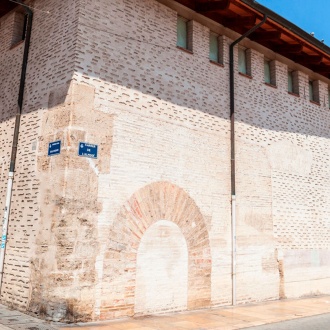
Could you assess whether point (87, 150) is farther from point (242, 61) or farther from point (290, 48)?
point (290, 48)

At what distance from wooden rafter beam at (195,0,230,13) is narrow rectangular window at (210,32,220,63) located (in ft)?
2.32

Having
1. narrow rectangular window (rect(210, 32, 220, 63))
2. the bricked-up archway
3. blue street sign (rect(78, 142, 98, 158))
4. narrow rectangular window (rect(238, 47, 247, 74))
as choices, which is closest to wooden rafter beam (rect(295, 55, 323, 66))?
narrow rectangular window (rect(238, 47, 247, 74))

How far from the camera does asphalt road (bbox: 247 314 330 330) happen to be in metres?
6.96

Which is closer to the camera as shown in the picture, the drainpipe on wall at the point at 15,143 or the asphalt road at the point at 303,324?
the asphalt road at the point at 303,324

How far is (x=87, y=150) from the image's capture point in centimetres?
716

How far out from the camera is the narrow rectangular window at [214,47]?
395 inches

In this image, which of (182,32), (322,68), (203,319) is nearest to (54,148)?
(203,319)

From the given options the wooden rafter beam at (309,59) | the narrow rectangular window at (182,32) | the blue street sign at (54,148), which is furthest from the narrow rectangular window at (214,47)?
the blue street sign at (54,148)

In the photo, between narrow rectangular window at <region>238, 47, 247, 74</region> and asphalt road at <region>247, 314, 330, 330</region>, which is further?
narrow rectangular window at <region>238, 47, 247, 74</region>

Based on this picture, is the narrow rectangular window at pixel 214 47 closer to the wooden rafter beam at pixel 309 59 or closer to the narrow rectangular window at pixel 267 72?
the narrow rectangular window at pixel 267 72

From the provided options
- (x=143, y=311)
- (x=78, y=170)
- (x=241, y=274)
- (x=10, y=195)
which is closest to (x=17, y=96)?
(x=10, y=195)

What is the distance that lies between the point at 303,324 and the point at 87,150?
16.9ft

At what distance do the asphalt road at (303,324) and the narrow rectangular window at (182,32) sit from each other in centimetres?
639

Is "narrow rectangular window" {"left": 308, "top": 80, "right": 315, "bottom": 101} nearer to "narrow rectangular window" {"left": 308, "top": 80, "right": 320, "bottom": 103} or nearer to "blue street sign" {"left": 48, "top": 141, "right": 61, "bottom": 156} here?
"narrow rectangular window" {"left": 308, "top": 80, "right": 320, "bottom": 103}
